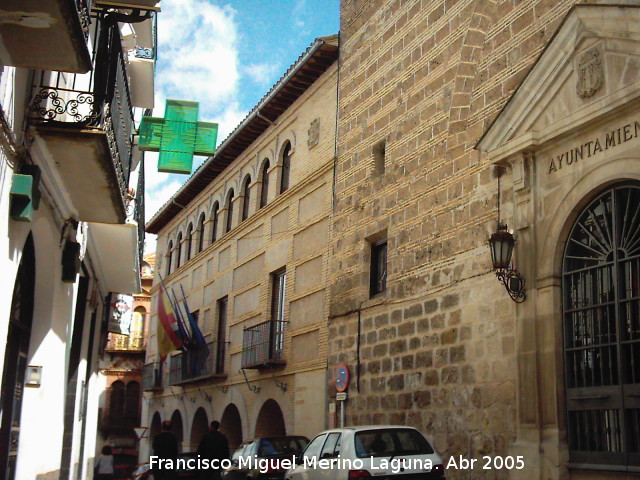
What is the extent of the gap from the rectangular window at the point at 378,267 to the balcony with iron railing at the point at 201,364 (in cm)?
896

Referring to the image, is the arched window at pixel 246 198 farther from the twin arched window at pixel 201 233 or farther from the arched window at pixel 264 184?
the twin arched window at pixel 201 233

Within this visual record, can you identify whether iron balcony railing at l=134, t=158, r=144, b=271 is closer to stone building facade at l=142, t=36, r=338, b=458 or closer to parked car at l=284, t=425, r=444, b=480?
stone building facade at l=142, t=36, r=338, b=458

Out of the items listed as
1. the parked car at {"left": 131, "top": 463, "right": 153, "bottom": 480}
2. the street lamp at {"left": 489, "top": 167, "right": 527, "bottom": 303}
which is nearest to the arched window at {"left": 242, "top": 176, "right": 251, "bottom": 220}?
the parked car at {"left": 131, "top": 463, "right": 153, "bottom": 480}

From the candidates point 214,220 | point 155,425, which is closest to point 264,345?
point 214,220

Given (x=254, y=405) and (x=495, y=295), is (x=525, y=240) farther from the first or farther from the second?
(x=254, y=405)

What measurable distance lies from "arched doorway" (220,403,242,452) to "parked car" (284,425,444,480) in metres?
12.4

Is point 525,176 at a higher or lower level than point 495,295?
higher

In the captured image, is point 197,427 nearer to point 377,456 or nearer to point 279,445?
point 279,445

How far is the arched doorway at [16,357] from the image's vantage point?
944 cm

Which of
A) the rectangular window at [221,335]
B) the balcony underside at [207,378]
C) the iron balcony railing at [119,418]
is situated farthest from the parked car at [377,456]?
the iron balcony railing at [119,418]

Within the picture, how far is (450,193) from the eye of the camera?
12.2 m

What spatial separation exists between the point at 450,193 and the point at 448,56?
2449mm

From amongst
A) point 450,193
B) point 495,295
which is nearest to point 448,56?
point 450,193

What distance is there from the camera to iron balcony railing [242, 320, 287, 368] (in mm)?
18688
